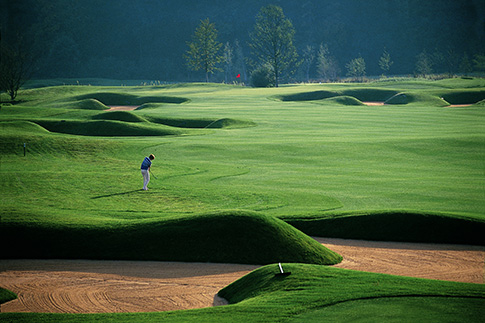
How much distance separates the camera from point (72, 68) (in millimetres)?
173250

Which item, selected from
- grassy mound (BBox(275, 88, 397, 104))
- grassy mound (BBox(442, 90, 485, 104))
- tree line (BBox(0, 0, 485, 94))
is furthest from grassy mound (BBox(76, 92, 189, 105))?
tree line (BBox(0, 0, 485, 94))

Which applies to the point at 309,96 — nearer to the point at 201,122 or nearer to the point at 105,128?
the point at 201,122

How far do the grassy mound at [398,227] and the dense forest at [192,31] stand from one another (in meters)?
148

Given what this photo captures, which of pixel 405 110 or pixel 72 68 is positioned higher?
pixel 72 68

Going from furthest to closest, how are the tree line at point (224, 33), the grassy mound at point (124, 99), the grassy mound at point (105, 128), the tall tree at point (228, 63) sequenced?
the tree line at point (224, 33) → the tall tree at point (228, 63) → the grassy mound at point (124, 99) → the grassy mound at point (105, 128)

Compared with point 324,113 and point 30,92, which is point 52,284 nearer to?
point 324,113

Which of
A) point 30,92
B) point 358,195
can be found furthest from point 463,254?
point 30,92

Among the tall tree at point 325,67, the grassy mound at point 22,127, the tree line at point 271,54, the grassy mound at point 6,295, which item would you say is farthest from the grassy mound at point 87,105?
the tall tree at point 325,67

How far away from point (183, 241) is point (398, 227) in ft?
23.3

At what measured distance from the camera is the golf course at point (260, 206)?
10.4 metres

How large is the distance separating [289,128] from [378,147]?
12.7m

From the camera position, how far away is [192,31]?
7416 inches

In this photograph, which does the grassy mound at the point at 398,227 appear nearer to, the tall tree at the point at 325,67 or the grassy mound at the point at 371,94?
the grassy mound at the point at 371,94

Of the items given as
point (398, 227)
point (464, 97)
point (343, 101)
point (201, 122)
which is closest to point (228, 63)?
point (343, 101)
